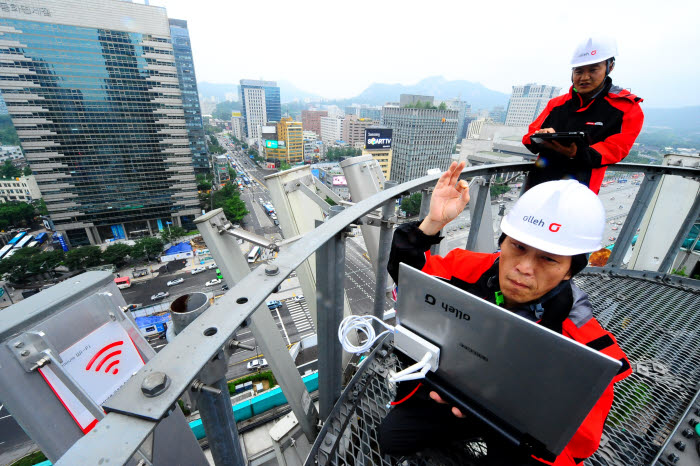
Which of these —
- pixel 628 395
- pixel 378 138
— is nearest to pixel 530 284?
pixel 628 395

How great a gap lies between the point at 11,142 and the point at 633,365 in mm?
96655

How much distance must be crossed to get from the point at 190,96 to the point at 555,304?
5939cm

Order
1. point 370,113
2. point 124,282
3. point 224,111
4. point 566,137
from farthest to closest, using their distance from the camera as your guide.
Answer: point 224,111 < point 370,113 < point 124,282 < point 566,137

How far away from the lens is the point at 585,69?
2.65 metres

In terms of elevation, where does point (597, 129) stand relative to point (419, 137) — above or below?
above

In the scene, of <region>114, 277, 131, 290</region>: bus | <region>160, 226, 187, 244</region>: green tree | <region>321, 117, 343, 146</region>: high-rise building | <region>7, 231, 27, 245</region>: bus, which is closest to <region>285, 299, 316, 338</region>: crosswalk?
<region>114, 277, 131, 290</region>: bus

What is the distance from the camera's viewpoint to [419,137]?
42531 mm

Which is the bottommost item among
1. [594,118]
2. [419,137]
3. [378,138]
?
[378,138]

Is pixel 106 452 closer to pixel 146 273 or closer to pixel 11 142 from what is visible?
pixel 146 273

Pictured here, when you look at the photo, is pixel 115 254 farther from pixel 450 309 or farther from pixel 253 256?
pixel 450 309

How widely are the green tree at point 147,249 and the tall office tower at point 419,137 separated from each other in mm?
31613

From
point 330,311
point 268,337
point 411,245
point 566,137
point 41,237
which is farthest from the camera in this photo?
point 41,237

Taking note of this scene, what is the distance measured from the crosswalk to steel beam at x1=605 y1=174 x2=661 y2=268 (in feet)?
50.4

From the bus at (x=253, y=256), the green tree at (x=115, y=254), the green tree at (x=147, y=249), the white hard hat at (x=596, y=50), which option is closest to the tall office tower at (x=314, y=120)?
the bus at (x=253, y=256)
